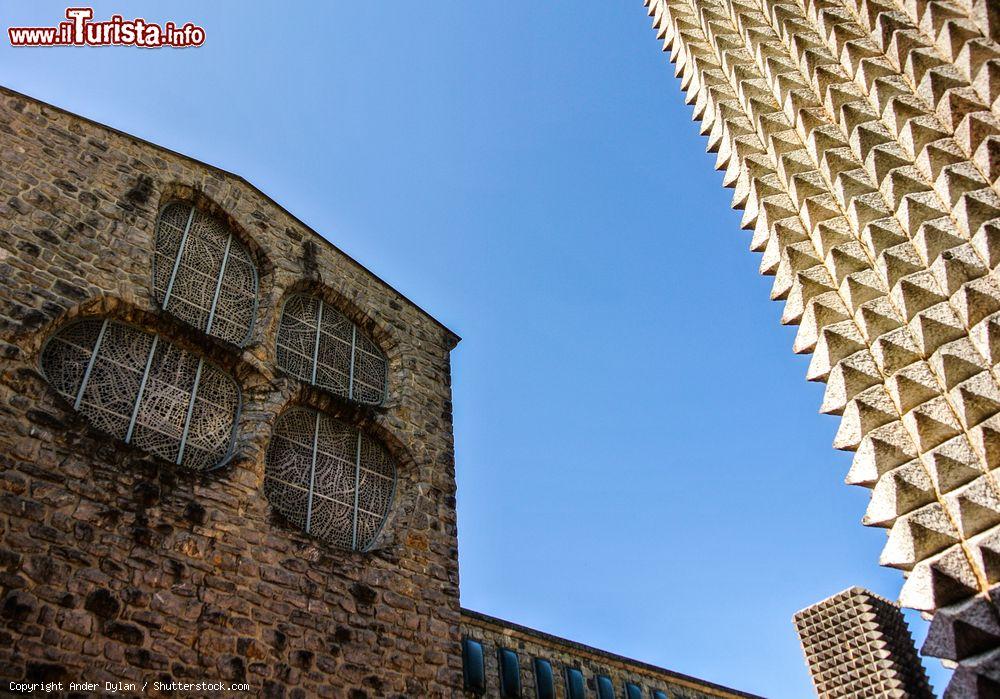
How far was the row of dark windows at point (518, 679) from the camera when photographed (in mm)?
12758

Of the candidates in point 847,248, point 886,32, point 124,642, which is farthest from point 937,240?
point 124,642

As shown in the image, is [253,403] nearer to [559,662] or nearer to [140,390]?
[140,390]

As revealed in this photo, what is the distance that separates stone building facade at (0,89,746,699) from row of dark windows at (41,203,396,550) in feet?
0.08

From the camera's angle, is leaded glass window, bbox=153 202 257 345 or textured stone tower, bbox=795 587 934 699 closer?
leaded glass window, bbox=153 202 257 345

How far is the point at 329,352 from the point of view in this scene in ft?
34.4

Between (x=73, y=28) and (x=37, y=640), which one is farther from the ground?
(x=73, y=28)

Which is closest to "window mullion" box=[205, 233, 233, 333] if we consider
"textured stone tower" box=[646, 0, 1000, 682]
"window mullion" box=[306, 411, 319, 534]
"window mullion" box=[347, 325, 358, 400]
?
"window mullion" box=[306, 411, 319, 534]

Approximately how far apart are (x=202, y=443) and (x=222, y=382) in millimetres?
849

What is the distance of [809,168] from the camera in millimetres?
5500

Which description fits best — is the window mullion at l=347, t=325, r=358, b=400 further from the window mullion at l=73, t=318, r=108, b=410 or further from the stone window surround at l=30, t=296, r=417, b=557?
the window mullion at l=73, t=318, r=108, b=410

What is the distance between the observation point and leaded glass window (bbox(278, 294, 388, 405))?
32.9ft

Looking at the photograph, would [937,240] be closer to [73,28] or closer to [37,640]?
[37,640]

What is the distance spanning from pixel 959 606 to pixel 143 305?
768 cm

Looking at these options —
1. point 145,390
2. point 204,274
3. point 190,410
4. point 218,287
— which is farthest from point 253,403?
point 204,274
